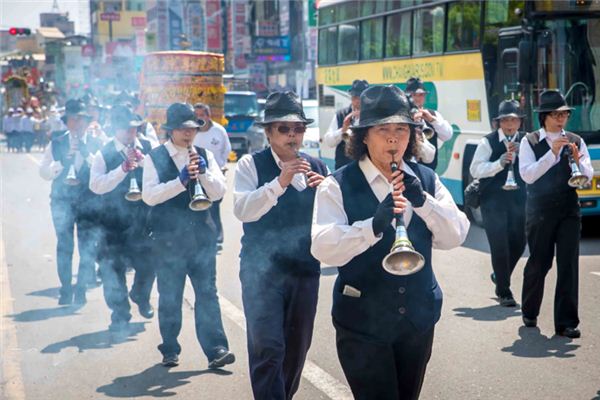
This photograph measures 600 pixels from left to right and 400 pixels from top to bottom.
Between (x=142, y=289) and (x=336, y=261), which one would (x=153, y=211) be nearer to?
(x=142, y=289)

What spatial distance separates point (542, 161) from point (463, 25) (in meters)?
7.03

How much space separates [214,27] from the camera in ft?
160

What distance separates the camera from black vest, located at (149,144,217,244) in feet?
22.9

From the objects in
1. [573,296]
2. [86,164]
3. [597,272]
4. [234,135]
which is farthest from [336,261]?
[234,135]

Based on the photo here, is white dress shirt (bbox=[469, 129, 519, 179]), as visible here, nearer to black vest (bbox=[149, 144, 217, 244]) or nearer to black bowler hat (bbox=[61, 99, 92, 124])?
black vest (bbox=[149, 144, 217, 244])

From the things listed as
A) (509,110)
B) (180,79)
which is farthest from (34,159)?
(509,110)

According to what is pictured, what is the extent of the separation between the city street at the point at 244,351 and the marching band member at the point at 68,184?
0.27m

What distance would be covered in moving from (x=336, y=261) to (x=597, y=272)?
22.0ft

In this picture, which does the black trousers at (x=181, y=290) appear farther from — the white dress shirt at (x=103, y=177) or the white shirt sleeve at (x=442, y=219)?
the white shirt sleeve at (x=442, y=219)

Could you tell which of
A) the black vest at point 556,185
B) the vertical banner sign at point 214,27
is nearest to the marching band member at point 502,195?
the black vest at point 556,185

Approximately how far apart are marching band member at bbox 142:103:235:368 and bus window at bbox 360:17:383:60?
10047mm

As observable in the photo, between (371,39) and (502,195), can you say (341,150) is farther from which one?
(371,39)

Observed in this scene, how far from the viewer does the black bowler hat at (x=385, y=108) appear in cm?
414

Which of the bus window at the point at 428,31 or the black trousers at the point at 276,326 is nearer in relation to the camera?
the black trousers at the point at 276,326
